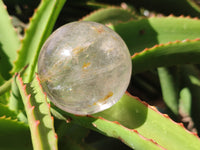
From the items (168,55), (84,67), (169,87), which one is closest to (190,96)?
(169,87)

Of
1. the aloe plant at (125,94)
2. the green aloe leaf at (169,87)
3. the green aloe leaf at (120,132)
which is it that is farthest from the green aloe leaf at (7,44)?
the green aloe leaf at (169,87)

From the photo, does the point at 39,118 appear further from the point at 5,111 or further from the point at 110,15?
the point at 110,15

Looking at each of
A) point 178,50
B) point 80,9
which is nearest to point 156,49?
point 178,50

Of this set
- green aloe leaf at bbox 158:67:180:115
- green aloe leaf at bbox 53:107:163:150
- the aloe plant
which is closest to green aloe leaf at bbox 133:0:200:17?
the aloe plant

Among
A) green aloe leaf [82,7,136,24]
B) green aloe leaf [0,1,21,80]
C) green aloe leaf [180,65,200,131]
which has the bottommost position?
green aloe leaf [180,65,200,131]

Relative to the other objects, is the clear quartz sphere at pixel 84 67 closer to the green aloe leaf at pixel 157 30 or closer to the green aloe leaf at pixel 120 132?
the green aloe leaf at pixel 120 132

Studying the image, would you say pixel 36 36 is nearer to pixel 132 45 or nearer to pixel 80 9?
pixel 132 45

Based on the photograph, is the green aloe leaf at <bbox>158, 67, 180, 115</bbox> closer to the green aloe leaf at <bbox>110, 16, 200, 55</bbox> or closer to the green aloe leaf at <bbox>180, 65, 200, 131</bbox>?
A: the green aloe leaf at <bbox>180, 65, 200, 131</bbox>
